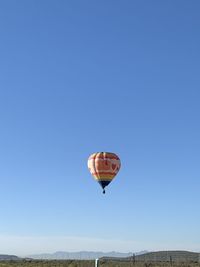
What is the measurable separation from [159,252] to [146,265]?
9211 centimetres

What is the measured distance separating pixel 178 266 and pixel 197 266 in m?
2.88

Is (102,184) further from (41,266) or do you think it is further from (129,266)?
(41,266)

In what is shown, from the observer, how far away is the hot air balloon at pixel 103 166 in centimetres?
6117

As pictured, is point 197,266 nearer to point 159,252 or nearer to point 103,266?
point 103,266

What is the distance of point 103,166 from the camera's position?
61.2m

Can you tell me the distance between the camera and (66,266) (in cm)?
9575

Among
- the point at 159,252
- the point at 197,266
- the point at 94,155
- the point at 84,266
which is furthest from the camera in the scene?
the point at 159,252

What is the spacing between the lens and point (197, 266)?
82.8m

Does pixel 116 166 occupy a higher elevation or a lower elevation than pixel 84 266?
higher

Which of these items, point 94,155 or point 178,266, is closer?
point 94,155

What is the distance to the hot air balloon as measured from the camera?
201 ft

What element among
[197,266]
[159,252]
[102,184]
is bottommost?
[197,266]

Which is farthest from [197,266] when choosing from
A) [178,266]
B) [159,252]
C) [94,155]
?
[159,252]

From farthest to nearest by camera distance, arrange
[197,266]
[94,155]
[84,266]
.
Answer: [84,266] < [197,266] < [94,155]
